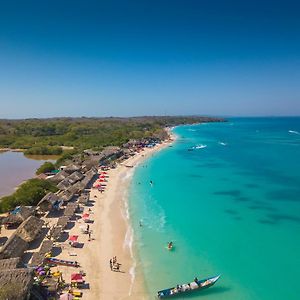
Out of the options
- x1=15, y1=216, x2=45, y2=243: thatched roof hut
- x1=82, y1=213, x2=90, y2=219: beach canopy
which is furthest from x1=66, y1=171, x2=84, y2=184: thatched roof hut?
x1=15, y1=216, x2=45, y2=243: thatched roof hut

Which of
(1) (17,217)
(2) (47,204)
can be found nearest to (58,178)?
(2) (47,204)

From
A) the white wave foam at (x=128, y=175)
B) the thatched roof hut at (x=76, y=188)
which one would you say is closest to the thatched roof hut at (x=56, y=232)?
the thatched roof hut at (x=76, y=188)

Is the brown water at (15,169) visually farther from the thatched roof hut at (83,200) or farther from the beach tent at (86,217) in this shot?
the beach tent at (86,217)

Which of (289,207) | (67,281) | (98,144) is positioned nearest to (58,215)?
(67,281)

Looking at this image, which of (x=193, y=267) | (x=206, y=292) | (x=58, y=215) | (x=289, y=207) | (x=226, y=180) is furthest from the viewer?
(x=226, y=180)

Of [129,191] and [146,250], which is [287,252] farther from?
[129,191]

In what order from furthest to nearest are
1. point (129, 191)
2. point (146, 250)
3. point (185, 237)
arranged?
1. point (129, 191)
2. point (185, 237)
3. point (146, 250)
